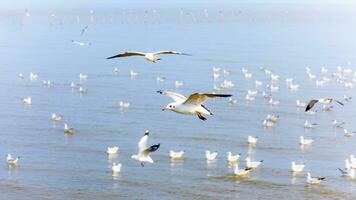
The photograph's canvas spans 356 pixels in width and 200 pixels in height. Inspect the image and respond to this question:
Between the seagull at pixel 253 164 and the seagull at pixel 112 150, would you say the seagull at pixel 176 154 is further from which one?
the seagull at pixel 253 164

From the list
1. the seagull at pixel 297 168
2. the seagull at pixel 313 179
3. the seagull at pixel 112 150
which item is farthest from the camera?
the seagull at pixel 112 150

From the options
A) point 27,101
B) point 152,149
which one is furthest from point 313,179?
point 27,101

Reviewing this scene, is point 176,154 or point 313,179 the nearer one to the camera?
point 313,179

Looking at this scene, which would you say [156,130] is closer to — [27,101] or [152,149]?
[27,101]

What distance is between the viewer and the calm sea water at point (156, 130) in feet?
114

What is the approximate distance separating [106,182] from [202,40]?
73.8 meters

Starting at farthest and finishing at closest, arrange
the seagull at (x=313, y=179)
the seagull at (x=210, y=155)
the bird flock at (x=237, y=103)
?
the seagull at (x=210, y=155)
the seagull at (x=313, y=179)
the bird flock at (x=237, y=103)

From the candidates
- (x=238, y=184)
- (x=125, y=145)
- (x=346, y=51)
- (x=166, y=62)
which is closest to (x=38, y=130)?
(x=125, y=145)

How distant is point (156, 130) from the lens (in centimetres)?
4616

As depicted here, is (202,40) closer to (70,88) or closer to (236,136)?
(70,88)

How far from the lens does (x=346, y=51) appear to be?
95438mm

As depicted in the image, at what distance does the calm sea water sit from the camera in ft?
114

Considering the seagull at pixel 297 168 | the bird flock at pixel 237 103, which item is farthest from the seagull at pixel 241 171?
the seagull at pixel 297 168

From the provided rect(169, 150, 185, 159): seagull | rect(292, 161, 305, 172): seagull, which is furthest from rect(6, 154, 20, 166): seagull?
rect(292, 161, 305, 172): seagull
